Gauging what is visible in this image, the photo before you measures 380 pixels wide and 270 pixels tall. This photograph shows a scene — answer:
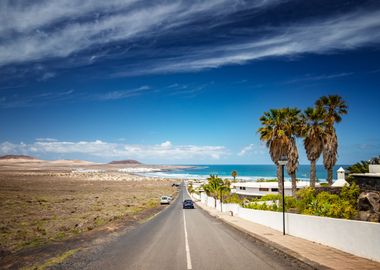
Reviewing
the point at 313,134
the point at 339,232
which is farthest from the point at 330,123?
the point at 339,232

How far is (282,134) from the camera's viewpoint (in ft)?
101

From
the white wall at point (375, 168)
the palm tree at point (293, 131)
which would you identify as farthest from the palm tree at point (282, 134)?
the white wall at point (375, 168)

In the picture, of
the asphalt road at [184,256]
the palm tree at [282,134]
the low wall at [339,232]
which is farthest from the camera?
the palm tree at [282,134]

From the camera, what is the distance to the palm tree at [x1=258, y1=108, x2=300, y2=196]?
3097 centimetres

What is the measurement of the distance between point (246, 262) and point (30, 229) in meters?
17.6

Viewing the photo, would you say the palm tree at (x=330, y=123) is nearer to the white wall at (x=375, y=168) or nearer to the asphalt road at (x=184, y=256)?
the white wall at (x=375, y=168)

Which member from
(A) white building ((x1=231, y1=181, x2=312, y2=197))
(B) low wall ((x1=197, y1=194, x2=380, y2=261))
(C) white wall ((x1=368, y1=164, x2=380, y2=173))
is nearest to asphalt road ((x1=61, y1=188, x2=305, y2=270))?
(B) low wall ((x1=197, y1=194, x2=380, y2=261))

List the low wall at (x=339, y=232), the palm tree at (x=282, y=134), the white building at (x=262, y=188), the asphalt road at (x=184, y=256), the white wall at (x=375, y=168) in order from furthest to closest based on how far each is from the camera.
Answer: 1. the white building at (x=262, y=188)
2. the palm tree at (x=282, y=134)
3. the white wall at (x=375, y=168)
4. the asphalt road at (x=184, y=256)
5. the low wall at (x=339, y=232)

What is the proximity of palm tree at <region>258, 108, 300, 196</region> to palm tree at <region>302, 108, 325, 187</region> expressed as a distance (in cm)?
168

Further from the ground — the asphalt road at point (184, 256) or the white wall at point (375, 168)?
the white wall at point (375, 168)

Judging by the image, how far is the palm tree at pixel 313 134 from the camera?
3255 centimetres

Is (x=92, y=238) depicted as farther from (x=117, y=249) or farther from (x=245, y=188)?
(x=245, y=188)

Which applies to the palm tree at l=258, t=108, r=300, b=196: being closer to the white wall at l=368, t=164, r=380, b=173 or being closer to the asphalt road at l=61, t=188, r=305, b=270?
the white wall at l=368, t=164, r=380, b=173

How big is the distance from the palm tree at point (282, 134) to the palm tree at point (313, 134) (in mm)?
1683
